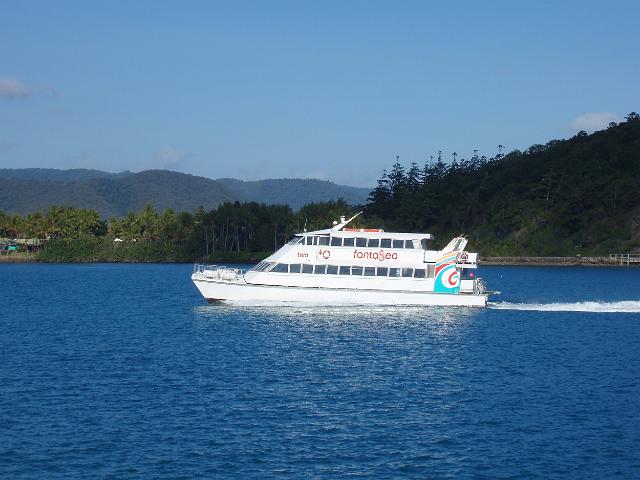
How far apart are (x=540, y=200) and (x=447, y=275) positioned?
340 feet

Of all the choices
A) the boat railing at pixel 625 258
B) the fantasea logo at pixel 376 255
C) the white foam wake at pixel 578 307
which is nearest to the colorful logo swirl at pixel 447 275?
the fantasea logo at pixel 376 255

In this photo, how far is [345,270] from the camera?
2350 inches

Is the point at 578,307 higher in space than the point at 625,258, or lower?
lower

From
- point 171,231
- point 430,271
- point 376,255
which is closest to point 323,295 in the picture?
point 376,255

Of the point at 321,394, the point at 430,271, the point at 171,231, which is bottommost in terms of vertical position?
the point at 321,394

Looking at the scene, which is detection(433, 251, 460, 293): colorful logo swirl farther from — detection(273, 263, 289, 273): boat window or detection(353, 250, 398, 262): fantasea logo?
detection(273, 263, 289, 273): boat window

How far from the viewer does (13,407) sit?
A: 103ft

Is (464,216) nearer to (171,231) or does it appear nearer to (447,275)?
(171,231)

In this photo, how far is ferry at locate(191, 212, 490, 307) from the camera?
195 ft

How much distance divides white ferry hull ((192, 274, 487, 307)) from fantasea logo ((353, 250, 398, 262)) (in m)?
2.27

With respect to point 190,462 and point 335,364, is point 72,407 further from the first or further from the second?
point 335,364

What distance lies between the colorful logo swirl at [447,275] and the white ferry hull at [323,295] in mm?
422

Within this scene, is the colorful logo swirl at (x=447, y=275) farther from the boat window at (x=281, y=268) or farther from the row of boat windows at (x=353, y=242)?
the boat window at (x=281, y=268)

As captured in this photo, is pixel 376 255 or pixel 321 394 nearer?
pixel 321 394
